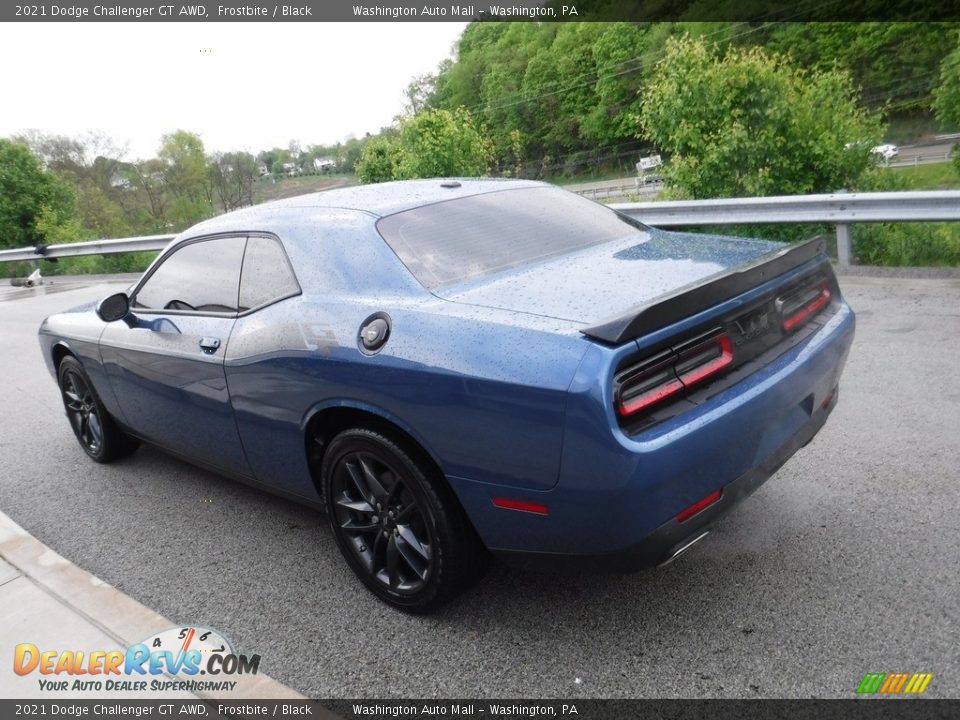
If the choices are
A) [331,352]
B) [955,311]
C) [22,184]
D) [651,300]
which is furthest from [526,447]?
[22,184]

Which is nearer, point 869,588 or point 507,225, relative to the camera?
point 869,588

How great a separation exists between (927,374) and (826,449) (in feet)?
4.42

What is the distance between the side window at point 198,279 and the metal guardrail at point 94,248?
11.5 meters

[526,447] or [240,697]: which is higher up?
[526,447]

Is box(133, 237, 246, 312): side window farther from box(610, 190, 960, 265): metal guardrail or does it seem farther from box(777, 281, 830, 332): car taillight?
box(610, 190, 960, 265): metal guardrail

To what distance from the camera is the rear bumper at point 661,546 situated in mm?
2229

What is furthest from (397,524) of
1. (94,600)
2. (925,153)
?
(925,153)

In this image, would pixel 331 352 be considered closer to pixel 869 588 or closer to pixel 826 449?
pixel 869 588

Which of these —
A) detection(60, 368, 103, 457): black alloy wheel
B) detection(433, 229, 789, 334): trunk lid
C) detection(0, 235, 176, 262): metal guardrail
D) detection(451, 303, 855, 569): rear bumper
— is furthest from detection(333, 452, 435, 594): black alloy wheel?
detection(0, 235, 176, 262): metal guardrail

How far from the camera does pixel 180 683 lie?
2.53 m

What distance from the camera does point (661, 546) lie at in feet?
7.34

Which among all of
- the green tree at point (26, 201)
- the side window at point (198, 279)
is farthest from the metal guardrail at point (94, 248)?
the side window at point (198, 279)

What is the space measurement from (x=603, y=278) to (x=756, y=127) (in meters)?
8.09

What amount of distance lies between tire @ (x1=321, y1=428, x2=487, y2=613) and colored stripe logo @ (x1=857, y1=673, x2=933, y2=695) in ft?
4.18
